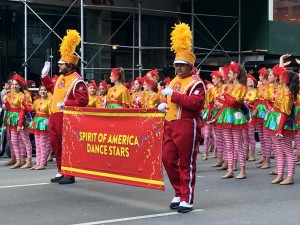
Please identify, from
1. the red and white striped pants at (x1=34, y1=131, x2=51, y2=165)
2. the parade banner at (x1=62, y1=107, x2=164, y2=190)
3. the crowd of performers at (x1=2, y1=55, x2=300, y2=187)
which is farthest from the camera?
the red and white striped pants at (x1=34, y1=131, x2=51, y2=165)

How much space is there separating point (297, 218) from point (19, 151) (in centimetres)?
719

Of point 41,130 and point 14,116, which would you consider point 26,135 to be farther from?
point 41,130

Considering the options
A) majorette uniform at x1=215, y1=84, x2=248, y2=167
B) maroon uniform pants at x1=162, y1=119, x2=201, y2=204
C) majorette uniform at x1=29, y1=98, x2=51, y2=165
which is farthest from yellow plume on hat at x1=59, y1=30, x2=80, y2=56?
maroon uniform pants at x1=162, y1=119, x2=201, y2=204

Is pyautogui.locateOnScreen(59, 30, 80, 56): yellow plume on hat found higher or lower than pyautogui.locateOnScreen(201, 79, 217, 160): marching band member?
higher

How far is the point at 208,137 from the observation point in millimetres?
14609

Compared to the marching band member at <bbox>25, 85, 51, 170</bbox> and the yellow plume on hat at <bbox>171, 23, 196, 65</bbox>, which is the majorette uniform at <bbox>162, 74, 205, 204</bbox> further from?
the marching band member at <bbox>25, 85, 51, 170</bbox>

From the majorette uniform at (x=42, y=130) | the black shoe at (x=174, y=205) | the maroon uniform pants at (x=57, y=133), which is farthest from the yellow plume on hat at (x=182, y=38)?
the majorette uniform at (x=42, y=130)

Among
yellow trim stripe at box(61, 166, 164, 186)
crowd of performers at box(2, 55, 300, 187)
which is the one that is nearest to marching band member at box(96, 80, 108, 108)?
crowd of performers at box(2, 55, 300, 187)

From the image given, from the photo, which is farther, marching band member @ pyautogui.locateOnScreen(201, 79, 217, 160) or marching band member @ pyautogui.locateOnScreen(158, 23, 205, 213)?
marching band member @ pyautogui.locateOnScreen(201, 79, 217, 160)

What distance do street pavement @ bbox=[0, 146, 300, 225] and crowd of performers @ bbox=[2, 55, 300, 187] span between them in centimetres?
68

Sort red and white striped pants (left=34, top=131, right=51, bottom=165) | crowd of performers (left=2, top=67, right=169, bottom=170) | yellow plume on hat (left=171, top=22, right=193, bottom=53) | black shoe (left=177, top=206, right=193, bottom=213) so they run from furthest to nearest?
crowd of performers (left=2, top=67, right=169, bottom=170), red and white striped pants (left=34, top=131, right=51, bottom=165), yellow plume on hat (left=171, top=22, right=193, bottom=53), black shoe (left=177, top=206, right=193, bottom=213)

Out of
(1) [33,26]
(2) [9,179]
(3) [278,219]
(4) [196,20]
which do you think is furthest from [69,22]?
(3) [278,219]

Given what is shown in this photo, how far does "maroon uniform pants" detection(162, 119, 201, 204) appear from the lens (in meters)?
7.74

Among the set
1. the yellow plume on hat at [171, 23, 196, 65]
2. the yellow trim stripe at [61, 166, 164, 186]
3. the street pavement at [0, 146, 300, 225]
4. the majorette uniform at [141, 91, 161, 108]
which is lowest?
the street pavement at [0, 146, 300, 225]
